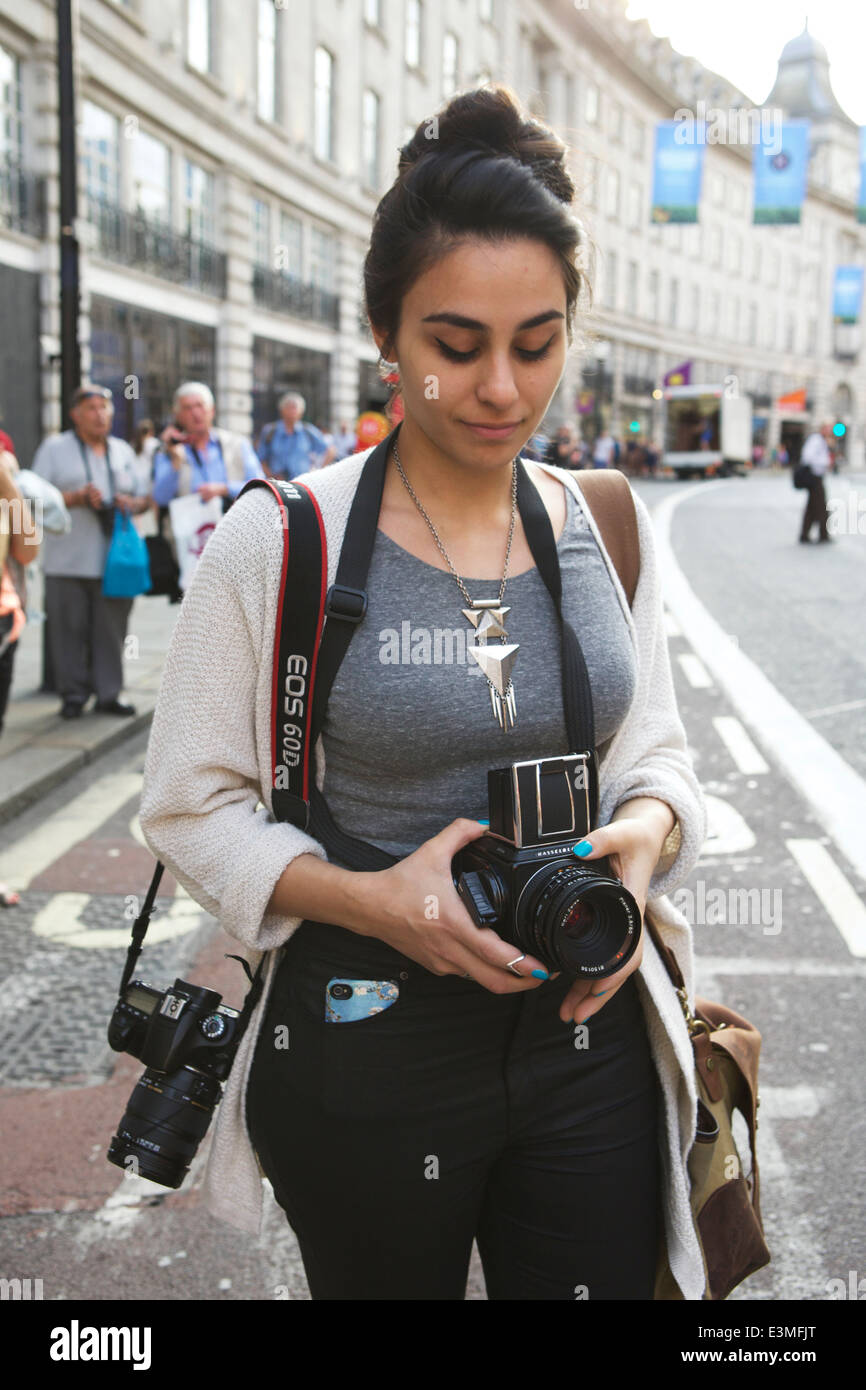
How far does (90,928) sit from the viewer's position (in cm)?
436

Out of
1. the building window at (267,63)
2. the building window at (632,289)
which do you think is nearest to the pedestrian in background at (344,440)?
the building window at (267,63)

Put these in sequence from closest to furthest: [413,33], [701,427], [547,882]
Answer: [547,882], [413,33], [701,427]

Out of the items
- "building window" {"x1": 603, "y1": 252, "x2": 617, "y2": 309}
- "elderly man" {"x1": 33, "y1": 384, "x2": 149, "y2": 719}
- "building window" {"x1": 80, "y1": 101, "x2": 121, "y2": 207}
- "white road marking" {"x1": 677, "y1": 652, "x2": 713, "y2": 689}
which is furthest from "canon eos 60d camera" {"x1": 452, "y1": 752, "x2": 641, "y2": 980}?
"building window" {"x1": 603, "y1": 252, "x2": 617, "y2": 309}

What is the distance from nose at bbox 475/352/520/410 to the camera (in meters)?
1.42

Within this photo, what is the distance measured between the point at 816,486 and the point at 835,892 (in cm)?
1400

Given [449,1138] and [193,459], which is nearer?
[449,1138]

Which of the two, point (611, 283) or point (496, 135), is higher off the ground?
point (611, 283)

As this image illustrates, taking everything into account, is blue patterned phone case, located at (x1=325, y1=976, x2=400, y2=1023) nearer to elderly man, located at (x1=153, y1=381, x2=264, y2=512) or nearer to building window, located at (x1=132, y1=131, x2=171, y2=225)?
elderly man, located at (x1=153, y1=381, x2=264, y2=512)

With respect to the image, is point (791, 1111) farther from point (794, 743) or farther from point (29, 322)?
point (29, 322)

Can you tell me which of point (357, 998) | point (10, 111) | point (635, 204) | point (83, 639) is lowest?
point (83, 639)

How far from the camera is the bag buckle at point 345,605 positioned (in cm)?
142

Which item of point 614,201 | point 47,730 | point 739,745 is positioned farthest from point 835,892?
point 614,201

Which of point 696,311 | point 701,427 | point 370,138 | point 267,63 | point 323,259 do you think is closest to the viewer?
point 267,63

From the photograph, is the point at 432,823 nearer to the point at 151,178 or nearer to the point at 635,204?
the point at 151,178
